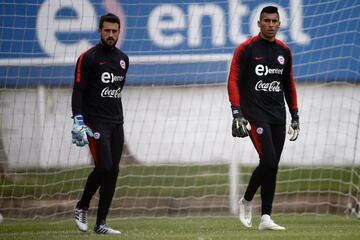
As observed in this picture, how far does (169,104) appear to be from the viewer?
14375 mm

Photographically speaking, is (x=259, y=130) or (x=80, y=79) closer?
(x=80, y=79)

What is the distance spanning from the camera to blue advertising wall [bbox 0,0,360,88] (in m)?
12.8

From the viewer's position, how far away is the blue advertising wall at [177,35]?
1282 centimetres

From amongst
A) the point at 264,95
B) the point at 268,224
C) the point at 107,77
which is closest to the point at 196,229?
the point at 268,224

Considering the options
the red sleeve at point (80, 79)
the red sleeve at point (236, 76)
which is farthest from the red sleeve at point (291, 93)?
the red sleeve at point (80, 79)

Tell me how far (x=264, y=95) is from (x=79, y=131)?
1.96m

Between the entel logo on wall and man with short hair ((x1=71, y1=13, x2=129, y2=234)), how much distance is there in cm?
317

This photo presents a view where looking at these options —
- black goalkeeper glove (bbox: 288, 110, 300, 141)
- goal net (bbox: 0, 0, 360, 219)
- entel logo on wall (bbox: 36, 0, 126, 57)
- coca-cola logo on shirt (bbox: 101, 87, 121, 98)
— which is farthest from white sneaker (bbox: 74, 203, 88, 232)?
entel logo on wall (bbox: 36, 0, 126, 57)

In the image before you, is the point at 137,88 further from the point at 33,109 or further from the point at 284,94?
the point at 284,94

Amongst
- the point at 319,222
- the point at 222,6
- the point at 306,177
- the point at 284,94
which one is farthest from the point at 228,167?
the point at 284,94

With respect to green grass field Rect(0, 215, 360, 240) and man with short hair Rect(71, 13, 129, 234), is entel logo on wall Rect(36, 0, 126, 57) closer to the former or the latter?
green grass field Rect(0, 215, 360, 240)

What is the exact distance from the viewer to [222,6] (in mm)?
13656

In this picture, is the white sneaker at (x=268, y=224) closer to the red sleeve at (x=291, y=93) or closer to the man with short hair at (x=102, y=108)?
the red sleeve at (x=291, y=93)

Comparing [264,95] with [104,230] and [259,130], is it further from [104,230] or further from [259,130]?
[104,230]
